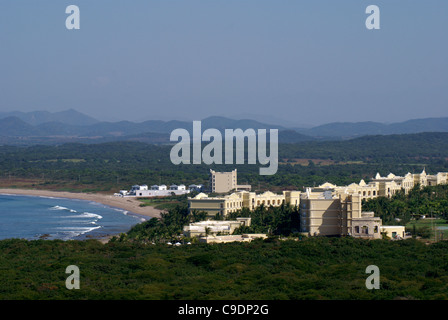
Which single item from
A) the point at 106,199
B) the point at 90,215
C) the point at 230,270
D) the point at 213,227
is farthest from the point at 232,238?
the point at 106,199

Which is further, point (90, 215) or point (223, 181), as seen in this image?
point (223, 181)

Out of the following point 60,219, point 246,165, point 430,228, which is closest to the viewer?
point 430,228

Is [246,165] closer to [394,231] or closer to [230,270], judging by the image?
[394,231]

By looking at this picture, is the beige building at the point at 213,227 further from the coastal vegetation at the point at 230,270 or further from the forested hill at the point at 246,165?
the forested hill at the point at 246,165

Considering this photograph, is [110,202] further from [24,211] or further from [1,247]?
[1,247]

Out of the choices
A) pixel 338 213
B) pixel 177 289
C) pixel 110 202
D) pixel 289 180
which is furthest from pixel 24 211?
pixel 177 289

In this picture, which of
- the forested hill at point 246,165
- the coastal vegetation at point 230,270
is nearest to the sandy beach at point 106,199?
→ the forested hill at point 246,165
